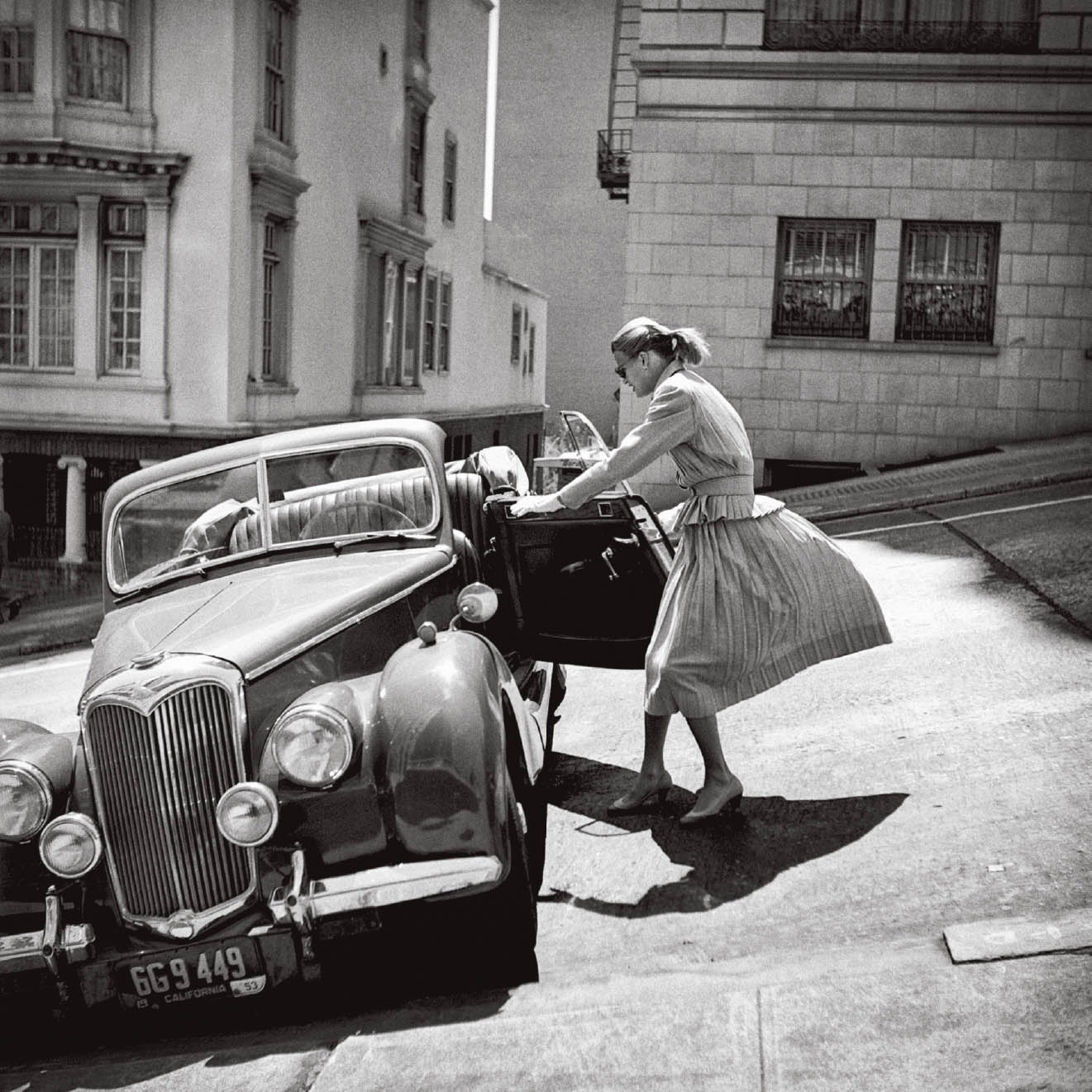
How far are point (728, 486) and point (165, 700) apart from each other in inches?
87.0

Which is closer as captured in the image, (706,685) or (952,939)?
(952,939)

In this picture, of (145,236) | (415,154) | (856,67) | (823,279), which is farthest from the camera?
(415,154)

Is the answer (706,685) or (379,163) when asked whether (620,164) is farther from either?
(706,685)

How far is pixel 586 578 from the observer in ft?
18.1

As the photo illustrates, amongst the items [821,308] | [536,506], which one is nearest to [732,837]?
[536,506]

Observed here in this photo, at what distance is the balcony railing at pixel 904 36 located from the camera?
15.2m

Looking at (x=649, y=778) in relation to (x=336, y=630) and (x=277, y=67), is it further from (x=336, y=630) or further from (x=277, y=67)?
(x=277, y=67)

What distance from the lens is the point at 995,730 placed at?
5.73m

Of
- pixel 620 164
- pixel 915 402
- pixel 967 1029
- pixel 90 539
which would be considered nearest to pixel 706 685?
pixel 967 1029

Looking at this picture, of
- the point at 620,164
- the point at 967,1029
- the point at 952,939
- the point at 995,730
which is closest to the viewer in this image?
the point at 967,1029

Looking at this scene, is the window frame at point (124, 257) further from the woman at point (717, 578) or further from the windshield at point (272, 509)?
the woman at point (717, 578)

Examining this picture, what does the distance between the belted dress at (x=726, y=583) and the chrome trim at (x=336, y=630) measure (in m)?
0.62

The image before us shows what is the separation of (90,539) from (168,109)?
543 cm

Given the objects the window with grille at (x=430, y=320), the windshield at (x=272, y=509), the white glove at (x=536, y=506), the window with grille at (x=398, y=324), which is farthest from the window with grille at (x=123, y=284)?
the white glove at (x=536, y=506)
